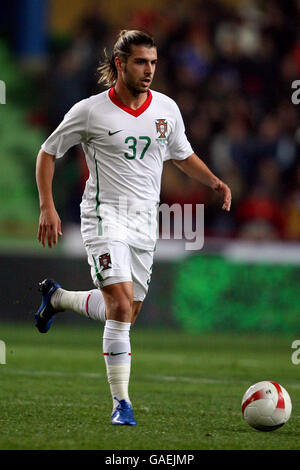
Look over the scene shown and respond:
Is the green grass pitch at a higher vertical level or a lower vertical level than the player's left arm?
lower

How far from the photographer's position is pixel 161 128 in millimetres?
6285

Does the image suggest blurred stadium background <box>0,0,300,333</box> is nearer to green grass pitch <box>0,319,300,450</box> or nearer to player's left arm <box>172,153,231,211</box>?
green grass pitch <box>0,319,300,450</box>

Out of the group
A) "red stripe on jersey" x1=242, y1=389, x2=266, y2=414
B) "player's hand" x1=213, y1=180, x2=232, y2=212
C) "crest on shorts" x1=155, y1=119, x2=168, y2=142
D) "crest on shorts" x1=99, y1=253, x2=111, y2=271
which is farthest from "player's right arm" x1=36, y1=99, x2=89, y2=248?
"red stripe on jersey" x1=242, y1=389, x2=266, y2=414

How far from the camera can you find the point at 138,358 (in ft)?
32.9

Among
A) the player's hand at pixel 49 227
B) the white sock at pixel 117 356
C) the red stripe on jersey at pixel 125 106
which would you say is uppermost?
the red stripe on jersey at pixel 125 106

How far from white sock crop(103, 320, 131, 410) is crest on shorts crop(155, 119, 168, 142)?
45.2 inches

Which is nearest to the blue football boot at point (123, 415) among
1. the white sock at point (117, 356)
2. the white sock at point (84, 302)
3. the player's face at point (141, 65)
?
the white sock at point (117, 356)

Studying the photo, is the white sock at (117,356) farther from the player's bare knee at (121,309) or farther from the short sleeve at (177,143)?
the short sleeve at (177,143)

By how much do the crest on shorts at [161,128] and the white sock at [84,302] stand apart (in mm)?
1090

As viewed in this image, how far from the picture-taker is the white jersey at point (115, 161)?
6109 millimetres

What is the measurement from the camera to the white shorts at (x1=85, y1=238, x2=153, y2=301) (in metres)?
5.89

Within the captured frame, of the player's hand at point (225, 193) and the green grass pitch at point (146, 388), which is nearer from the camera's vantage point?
the green grass pitch at point (146, 388)
